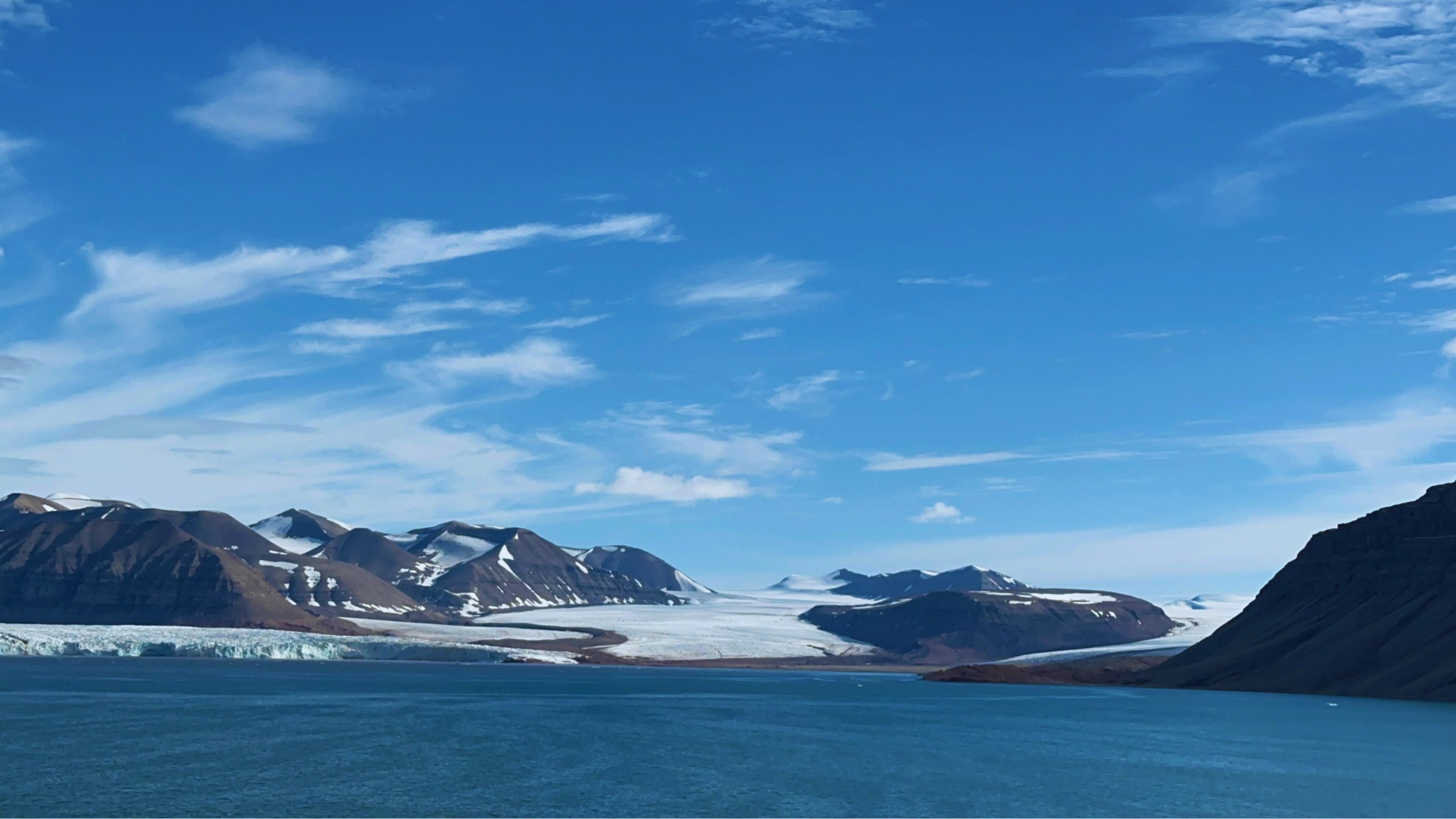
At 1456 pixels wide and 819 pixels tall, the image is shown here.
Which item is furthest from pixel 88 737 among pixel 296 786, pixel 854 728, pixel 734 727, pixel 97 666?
pixel 97 666

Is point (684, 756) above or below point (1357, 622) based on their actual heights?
below

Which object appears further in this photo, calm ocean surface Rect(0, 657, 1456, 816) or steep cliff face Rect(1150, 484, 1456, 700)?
steep cliff face Rect(1150, 484, 1456, 700)

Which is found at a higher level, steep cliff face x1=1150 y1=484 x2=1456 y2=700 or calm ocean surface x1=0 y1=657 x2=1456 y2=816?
steep cliff face x1=1150 y1=484 x2=1456 y2=700

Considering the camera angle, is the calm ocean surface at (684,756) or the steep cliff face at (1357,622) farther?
the steep cliff face at (1357,622)

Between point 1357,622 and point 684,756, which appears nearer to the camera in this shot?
point 684,756
